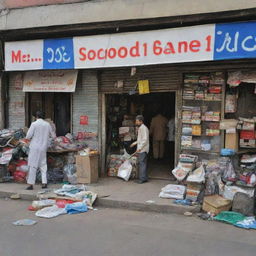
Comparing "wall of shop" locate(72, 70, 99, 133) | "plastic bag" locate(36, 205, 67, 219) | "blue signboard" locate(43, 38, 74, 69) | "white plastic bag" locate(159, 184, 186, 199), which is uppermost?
"blue signboard" locate(43, 38, 74, 69)

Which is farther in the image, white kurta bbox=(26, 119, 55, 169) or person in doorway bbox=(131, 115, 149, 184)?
person in doorway bbox=(131, 115, 149, 184)

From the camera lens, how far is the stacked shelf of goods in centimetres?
832

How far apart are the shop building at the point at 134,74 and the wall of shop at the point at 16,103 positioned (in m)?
0.03

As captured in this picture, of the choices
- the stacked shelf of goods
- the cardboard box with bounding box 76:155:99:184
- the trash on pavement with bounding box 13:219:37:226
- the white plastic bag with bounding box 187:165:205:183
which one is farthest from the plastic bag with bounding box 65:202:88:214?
the stacked shelf of goods

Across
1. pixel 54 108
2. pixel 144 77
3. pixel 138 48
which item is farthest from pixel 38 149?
pixel 138 48

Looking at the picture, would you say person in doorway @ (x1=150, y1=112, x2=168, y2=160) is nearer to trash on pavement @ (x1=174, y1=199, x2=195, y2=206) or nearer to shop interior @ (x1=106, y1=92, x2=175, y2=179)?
shop interior @ (x1=106, y1=92, x2=175, y2=179)

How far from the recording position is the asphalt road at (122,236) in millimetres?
5004

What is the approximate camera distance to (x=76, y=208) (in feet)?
22.9

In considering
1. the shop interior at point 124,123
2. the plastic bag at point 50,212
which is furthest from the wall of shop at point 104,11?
the plastic bag at point 50,212

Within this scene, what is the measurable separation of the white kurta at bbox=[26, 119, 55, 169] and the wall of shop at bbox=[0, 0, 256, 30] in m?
2.92

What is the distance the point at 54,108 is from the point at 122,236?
6120 mm

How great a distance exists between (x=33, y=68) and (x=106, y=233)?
5251 mm

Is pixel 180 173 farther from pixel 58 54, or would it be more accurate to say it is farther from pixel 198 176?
pixel 58 54

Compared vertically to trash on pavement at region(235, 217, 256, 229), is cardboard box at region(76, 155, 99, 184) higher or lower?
higher
